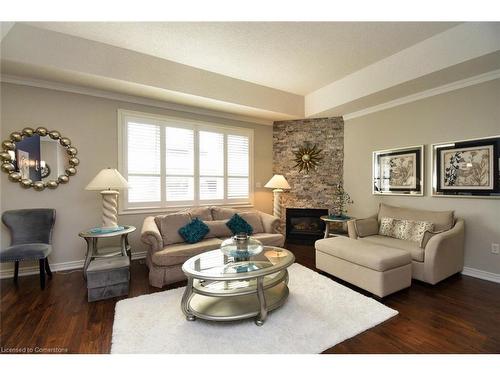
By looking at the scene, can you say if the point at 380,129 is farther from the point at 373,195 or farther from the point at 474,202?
the point at 474,202

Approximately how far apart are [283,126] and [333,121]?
3.67ft

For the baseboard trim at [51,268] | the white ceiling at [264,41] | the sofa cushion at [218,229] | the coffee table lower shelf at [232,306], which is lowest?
the baseboard trim at [51,268]

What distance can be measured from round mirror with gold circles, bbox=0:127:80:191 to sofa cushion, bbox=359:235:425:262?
187 inches

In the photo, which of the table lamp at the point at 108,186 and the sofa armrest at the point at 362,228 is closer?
the table lamp at the point at 108,186

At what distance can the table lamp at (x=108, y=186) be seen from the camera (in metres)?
2.99

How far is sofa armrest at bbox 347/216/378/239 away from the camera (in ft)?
11.9

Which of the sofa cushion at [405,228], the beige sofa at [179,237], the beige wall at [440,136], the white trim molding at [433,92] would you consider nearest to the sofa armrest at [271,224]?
the beige sofa at [179,237]

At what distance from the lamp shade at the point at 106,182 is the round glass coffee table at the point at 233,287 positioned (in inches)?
63.3

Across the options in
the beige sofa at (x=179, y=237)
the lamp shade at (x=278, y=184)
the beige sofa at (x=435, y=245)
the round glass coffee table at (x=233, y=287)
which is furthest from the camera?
the lamp shade at (x=278, y=184)

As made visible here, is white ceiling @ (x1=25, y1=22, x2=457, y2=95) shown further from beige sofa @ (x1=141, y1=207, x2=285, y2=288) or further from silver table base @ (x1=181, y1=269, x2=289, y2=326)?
silver table base @ (x1=181, y1=269, x2=289, y2=326)

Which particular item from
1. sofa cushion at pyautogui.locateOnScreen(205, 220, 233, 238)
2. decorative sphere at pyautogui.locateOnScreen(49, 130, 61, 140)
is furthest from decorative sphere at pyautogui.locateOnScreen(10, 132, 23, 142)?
sofa cushion at pyautogui.locateOnScreen(205, 220, 233, 238)

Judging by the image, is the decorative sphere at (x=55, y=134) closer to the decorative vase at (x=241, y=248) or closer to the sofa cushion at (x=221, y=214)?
the sofa cushion at (x=221, y=214)

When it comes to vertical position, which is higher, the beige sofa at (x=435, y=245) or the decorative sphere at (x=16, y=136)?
the decorative sphere at (x=16, y=136)
